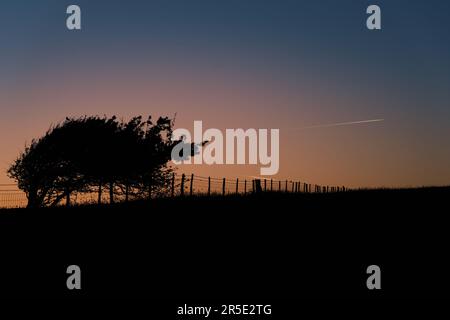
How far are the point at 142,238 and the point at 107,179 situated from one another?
90.0ft

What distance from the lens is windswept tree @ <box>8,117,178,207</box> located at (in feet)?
127

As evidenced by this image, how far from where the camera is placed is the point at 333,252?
10.5m

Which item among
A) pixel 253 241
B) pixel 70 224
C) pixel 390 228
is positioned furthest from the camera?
pixel 70 224

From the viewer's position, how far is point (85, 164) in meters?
39.1

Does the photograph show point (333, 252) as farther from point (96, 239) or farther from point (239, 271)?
point (96, 239)

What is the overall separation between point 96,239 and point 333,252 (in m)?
4.96

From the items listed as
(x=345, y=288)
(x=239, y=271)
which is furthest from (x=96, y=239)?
(x=345, y=288)

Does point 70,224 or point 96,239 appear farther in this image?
point 70,224

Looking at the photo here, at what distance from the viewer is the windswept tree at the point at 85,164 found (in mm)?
38812
